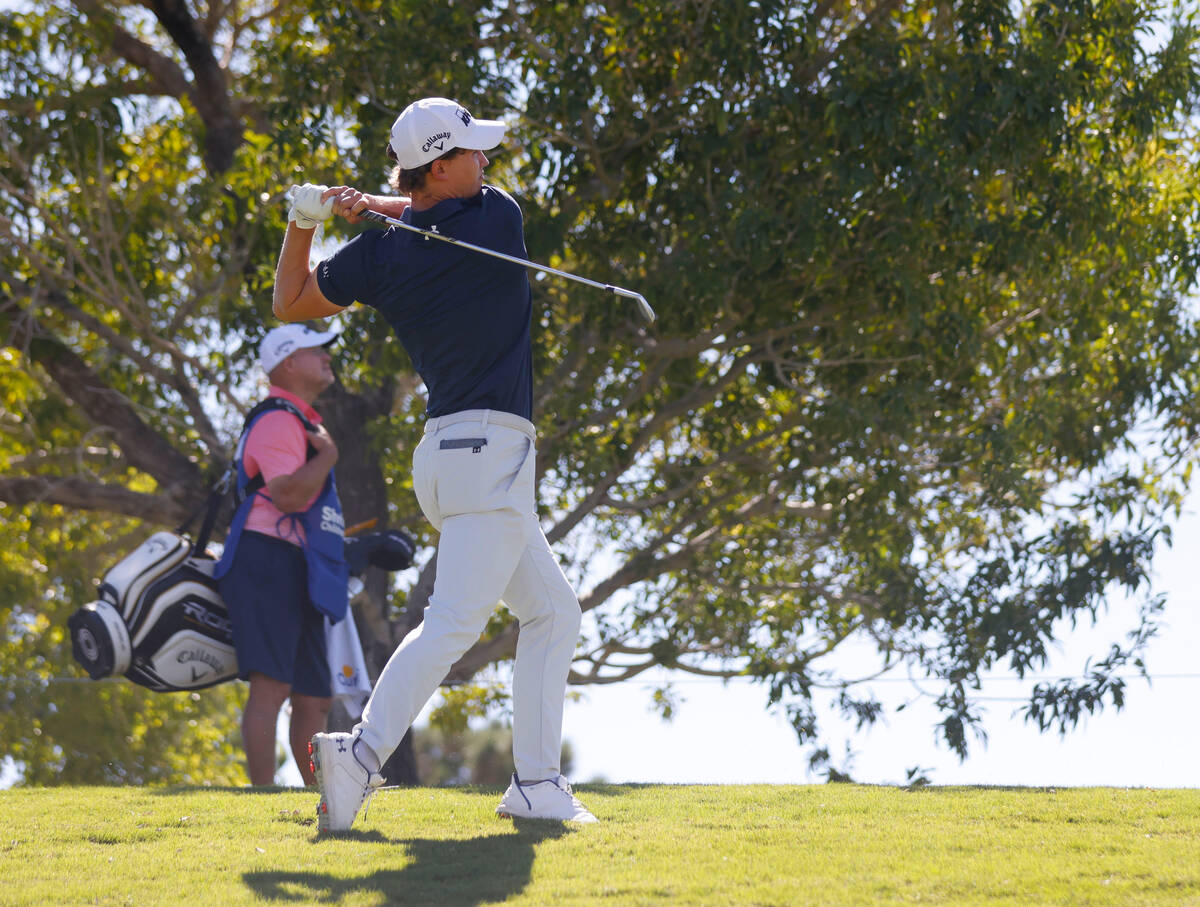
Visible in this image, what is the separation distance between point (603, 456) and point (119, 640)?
14.7 ft

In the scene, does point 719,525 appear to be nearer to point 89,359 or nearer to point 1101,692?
point 1101,692

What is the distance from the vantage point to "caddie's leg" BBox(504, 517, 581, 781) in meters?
4.32

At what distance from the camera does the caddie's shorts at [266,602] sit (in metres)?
6.16

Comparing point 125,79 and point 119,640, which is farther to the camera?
point 125,79

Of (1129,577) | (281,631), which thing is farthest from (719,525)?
(281,631)

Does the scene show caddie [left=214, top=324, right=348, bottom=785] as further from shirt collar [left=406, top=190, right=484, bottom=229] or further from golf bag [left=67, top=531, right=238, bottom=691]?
shirt collar [left=406, top=190, right=484, bottom=229]

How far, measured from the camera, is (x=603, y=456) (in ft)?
33.5

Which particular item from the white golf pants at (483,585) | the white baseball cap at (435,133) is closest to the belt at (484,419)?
the white golf pants at (483,585)

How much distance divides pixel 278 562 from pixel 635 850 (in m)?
2.90

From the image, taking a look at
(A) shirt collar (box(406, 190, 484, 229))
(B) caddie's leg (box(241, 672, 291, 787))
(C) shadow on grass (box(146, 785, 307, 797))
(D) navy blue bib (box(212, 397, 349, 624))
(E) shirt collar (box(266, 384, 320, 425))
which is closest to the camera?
(A) shirt collar (box(406, 190, 484, 229))

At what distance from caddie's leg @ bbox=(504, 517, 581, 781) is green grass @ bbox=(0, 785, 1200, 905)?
0.22 metres

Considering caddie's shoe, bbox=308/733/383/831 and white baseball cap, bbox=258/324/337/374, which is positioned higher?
white baseball cap, bbox=258/324/337/374

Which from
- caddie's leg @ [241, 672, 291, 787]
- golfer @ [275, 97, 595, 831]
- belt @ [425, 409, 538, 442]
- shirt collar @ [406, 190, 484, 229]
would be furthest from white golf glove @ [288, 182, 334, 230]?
caddie's leg @ [241, 672, 291, 787]

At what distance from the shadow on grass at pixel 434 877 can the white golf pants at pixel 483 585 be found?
32 centimetres
